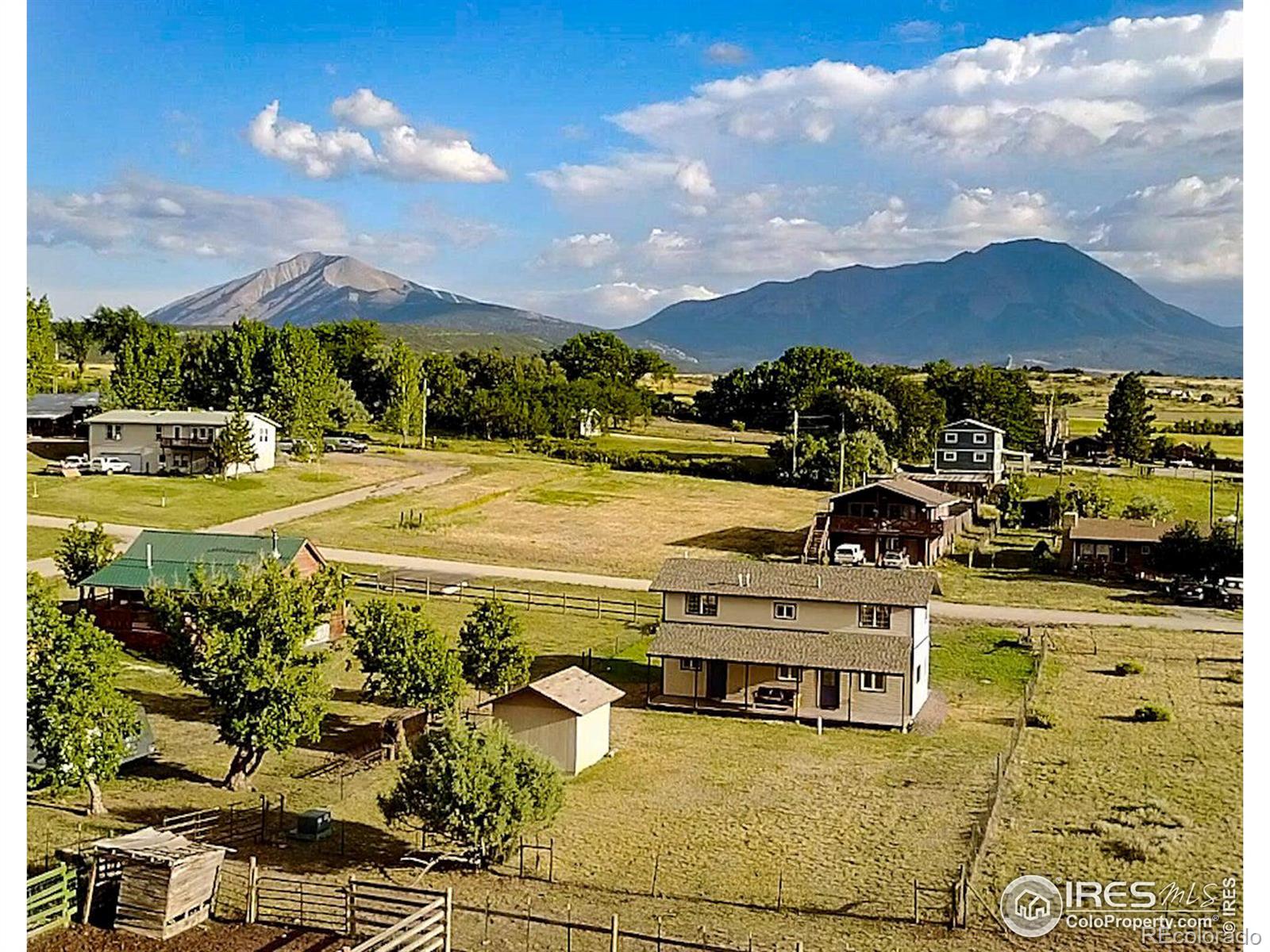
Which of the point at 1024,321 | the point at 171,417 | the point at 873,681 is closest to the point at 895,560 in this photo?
the point at 873,681

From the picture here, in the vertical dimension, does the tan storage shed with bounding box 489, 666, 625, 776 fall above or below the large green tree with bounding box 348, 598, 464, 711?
below

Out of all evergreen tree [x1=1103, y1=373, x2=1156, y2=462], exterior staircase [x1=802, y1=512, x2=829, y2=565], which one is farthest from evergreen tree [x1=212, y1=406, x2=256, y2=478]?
evergreen tree [x1=1103, y1=373, x2=1156, y2=462]

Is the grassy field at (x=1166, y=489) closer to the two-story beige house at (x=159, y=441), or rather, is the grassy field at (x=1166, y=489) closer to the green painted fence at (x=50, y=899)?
the two-story beige house at (x=159, y=441)

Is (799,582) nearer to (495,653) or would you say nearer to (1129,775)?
(495,653)

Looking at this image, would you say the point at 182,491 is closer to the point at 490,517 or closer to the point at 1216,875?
the point at 490,517

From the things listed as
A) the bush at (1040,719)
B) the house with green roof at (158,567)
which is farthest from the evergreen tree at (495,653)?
the bush at (1040,719)

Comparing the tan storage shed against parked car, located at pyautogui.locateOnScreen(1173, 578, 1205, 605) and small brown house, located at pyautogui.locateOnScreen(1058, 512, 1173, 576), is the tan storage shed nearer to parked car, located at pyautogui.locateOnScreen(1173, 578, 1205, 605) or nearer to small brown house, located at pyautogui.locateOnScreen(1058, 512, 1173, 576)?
parked car, located at pyautogui.locateOnScreen(1173, 578, 1205, 605)

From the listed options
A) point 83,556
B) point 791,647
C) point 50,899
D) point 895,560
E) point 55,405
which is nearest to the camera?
point 50,899
